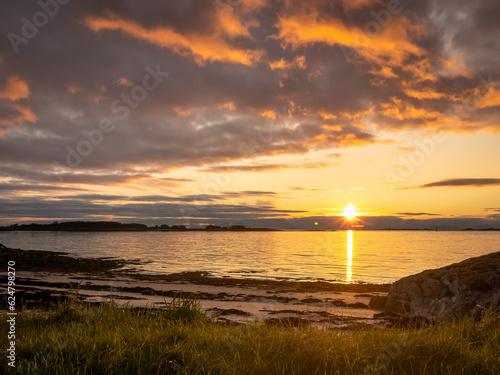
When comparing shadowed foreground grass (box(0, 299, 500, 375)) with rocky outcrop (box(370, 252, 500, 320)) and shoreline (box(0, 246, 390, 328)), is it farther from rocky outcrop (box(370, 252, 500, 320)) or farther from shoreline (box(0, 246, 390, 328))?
shoreline (box(0, 246, 390, 328))

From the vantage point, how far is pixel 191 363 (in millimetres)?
4910

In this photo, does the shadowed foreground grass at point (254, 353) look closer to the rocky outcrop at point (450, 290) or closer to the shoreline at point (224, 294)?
the rocky outcrop at point (450, 290)

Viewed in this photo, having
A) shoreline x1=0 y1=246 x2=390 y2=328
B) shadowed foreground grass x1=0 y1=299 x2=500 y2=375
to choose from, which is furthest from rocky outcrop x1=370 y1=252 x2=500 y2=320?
shadowed foreground grass x1=0 y1=299 x2=500 y2=375

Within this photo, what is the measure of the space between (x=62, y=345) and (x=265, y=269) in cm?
3799

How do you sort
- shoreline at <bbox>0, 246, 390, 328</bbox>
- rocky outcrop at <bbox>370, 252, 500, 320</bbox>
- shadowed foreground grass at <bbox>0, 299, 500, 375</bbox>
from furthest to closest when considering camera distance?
shoreline at <bbox>0, 246, 390, 328</bbox>, rocky outcrop at <bbox>370, 252, 500, 320</bbox>, shadowed foreground grass at <bbox>0, 299, 500, 375</bbox>

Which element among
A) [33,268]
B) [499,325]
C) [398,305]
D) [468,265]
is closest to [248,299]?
[398,305]

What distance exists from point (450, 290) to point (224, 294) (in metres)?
14.2

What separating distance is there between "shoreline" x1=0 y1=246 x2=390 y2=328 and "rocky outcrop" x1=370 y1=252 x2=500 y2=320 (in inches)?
62.2

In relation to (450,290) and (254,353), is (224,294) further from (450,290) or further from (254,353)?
(254,353)

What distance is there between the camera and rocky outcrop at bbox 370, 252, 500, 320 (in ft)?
43.2

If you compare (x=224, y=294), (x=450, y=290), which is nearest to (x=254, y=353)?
(x=450, y=290)

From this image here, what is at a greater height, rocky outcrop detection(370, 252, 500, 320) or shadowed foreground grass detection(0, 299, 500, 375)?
shadowed foreground grass detection(0, 299, 500, 375)

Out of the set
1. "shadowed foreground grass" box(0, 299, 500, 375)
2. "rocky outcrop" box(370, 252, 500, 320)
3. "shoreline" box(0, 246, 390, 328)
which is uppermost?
"shadowed foreground grass" box(0, 299, 500, 375)

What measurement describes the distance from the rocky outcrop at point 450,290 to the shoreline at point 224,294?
1580 mm
